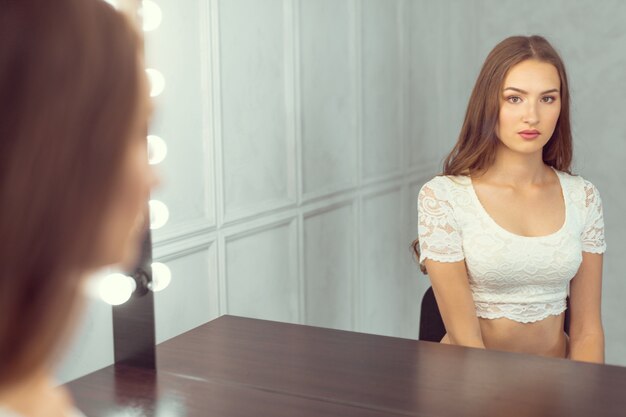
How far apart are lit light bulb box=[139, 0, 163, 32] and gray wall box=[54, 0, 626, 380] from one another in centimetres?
3

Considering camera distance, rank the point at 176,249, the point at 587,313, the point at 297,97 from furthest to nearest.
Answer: the point at 297,97
the point at 587,313
the point at 176,249

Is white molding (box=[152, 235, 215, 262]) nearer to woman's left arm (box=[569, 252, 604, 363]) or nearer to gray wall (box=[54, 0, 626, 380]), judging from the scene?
gray wall (box=[54, 0, 626, 380])

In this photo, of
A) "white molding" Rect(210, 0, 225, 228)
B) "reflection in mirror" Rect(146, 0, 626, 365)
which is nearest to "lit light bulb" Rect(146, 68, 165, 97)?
"reflection in mirror" Rect(146, 0, 626, 365)

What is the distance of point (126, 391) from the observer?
0.85m

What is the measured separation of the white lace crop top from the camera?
3.47ft

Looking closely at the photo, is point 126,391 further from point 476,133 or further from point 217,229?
point 476,133

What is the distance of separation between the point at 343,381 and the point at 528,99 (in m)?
0.45

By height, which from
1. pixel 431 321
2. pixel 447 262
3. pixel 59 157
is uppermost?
pixel 59 157

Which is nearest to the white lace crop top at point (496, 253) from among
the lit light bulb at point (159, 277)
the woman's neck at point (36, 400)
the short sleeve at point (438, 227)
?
the short sleeve at point (438, 227)

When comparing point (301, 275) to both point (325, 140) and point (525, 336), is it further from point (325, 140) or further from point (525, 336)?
point (525, 336)

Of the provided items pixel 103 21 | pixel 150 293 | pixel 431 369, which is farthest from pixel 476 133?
pixel 103 21

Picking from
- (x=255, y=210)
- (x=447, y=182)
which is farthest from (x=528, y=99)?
(x=255, y=210)

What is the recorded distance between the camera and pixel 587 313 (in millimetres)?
1084

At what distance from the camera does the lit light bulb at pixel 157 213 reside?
92 cm
